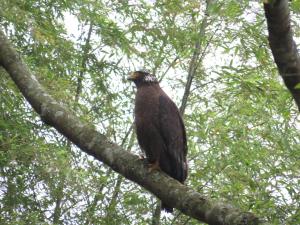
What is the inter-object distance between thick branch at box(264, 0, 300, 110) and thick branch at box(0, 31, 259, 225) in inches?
20.1

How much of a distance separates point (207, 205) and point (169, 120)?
5.85 ft

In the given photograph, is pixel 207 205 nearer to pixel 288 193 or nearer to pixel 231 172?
pixel 288 193

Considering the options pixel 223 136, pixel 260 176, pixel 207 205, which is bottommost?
pixel 207 205

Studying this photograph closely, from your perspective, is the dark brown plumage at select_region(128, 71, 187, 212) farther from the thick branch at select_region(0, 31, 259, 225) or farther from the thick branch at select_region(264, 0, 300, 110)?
the thick branch at select_region(264, 0, 300, 110)

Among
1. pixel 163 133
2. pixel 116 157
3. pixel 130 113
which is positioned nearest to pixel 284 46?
pixel 116 157

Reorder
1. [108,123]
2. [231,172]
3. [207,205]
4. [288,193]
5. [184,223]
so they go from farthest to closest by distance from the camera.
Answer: [108,123]
[184,223]
[231,172]
[288,193]
[207,205]

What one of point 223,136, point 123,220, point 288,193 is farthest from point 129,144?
point 288,193

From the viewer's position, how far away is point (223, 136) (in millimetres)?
5488

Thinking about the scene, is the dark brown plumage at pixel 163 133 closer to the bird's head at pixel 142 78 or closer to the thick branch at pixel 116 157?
the bird's head at pixel 142 78

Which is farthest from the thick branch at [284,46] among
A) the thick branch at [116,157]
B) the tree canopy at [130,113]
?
the tree canopy at [130,113]

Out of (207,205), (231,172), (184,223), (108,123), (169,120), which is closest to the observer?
(207,205)

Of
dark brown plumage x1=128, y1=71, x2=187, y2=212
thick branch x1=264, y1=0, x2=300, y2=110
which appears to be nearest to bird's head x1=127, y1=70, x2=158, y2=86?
dark brown plumage x1=128, y1=71, x2=187, y2=212

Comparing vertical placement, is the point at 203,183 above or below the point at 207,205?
above

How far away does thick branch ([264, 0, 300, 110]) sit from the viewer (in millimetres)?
1683
